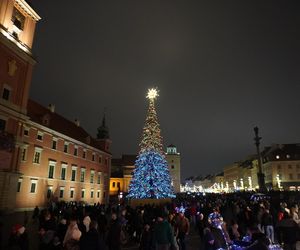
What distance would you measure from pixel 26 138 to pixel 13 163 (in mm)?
5866

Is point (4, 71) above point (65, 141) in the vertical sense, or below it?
above

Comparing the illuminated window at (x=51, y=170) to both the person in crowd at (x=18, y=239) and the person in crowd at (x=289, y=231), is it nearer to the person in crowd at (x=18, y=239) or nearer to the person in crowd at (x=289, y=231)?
the person in crowd at (x=18, y=239)

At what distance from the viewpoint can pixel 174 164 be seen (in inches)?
4503

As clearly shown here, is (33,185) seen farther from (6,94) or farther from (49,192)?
(6,94)

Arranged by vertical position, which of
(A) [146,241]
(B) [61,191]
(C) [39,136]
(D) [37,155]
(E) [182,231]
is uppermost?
(C) [39,136]

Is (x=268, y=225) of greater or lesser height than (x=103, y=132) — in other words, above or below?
below

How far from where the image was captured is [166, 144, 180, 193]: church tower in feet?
368

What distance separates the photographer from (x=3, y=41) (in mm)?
26828

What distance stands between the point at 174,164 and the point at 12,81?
301 feet

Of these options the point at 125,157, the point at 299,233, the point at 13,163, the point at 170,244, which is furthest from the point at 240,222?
the point at 125,157

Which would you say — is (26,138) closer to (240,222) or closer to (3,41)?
(3,41)

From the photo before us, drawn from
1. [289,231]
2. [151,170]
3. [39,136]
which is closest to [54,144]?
[39,136]

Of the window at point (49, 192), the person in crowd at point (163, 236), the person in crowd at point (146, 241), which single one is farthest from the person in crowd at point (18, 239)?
the window at point (49, 192)

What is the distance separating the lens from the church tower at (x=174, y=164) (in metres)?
112
